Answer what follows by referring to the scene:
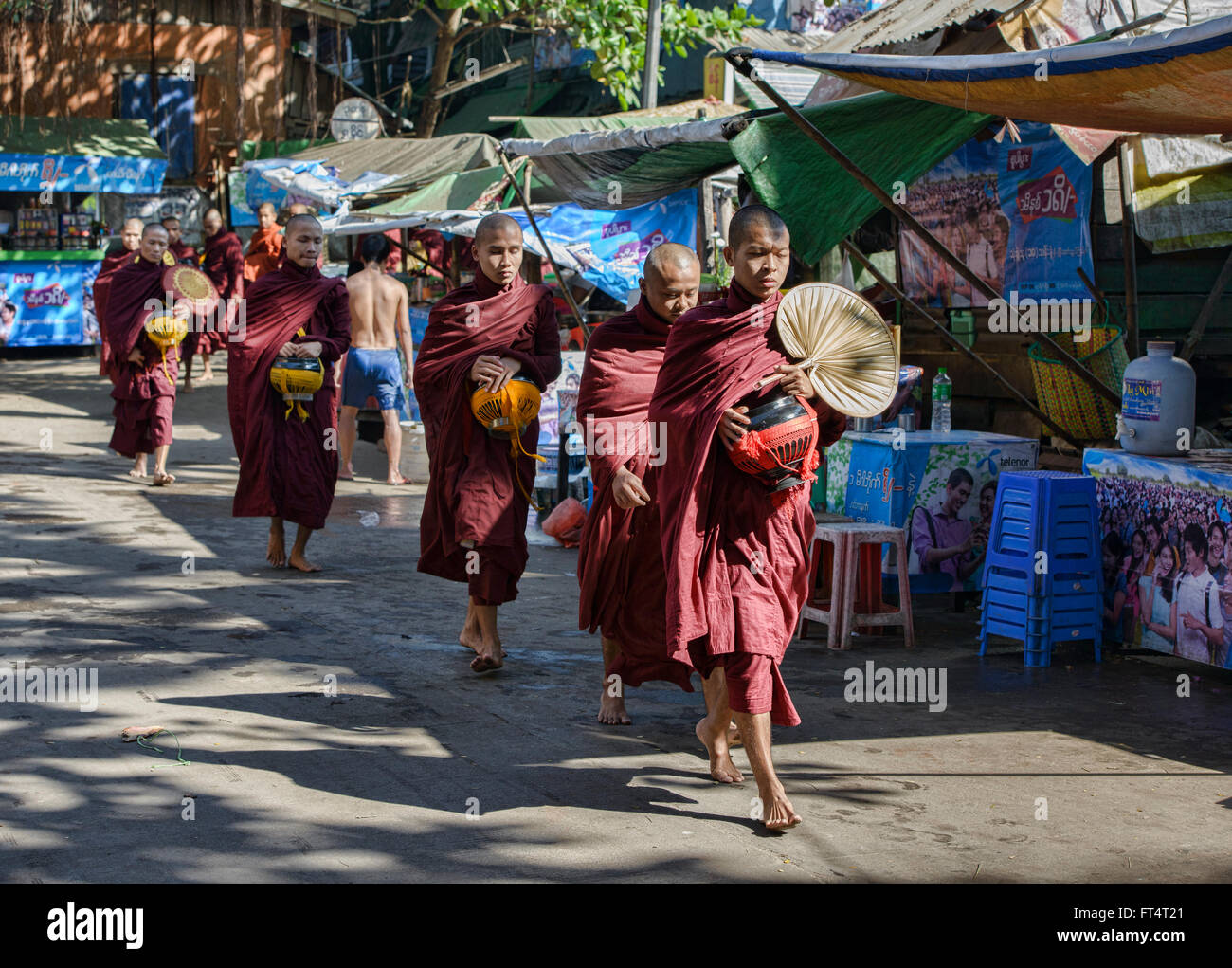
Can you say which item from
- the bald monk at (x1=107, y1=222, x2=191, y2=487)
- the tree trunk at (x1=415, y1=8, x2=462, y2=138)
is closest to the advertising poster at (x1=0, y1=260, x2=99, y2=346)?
the tree trunk at (x1=415, y1=8, x2=462, y2=138)

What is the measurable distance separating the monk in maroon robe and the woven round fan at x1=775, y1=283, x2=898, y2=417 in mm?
4237

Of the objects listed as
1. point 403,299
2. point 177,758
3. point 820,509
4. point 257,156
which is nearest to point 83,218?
point 257,156

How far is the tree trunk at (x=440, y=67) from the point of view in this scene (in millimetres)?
19766

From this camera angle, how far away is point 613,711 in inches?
206

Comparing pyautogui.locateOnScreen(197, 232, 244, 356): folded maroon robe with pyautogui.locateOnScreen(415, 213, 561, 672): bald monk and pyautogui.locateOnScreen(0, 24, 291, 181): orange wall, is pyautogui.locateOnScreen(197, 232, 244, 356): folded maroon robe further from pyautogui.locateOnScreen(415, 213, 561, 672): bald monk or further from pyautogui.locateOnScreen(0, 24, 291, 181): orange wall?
pyautogui.locateOnScreen(415, 213, 561, 672): bald monk

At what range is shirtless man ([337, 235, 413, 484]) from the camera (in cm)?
1095

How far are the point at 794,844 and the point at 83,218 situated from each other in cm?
1780

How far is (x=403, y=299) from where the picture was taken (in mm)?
11172

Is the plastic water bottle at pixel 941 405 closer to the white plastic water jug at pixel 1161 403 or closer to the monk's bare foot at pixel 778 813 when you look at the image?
the white plastic water jug at pixel 1161 403

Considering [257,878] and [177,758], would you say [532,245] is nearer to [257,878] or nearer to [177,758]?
[177,758]

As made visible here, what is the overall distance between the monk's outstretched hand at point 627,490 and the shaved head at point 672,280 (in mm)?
643

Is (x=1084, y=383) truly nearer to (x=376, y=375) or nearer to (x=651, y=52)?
(x=376, y=375)

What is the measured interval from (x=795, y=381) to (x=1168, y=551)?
2.69 meters

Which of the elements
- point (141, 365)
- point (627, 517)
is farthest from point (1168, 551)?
point (141, 365)
